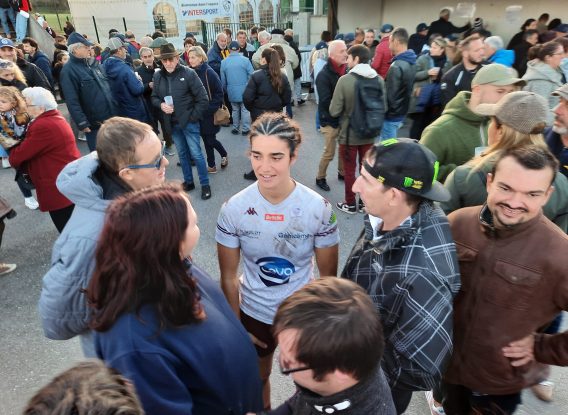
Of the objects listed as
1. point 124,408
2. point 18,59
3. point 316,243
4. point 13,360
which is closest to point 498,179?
point 316,243

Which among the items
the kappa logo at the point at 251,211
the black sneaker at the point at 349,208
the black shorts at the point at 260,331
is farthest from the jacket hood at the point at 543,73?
the black shorts at the point at 260,331

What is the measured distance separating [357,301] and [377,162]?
0.67m

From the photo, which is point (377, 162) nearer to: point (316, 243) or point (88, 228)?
point (316, 243)

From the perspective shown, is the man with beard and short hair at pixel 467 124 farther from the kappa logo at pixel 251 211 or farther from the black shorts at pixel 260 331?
the black shorts at pixel 260 331

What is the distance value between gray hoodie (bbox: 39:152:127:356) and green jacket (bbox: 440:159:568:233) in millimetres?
1810

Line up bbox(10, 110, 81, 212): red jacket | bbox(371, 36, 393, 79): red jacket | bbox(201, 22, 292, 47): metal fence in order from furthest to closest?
bbox(201, 22, 292, 47): metal fence → bbox(371, 36, 393, 79): red jacket → bbox(10, 110, 81, 212): red jacket

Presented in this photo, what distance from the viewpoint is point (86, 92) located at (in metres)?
5.27

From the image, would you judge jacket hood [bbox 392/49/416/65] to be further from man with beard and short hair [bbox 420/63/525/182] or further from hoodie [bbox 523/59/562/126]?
man with beard and short hair [bbox 420/63/525/182]

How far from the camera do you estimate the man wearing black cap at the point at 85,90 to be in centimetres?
509

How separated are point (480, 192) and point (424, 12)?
11.7m

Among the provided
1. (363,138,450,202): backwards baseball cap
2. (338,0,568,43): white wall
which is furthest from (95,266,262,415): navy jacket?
(338,0,568,43): white wall

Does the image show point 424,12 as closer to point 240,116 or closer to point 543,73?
point 240,116

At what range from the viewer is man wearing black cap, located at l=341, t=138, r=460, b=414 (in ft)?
4.54

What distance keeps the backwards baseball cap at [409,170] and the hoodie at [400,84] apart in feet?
13.2
